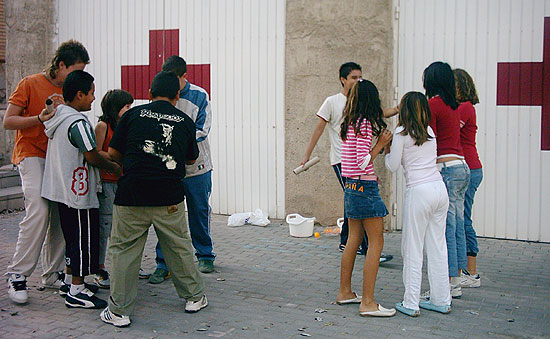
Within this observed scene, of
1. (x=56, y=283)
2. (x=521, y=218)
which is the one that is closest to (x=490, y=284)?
(x=521, y=218)

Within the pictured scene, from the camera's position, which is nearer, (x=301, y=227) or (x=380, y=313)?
(x=380, y=313)

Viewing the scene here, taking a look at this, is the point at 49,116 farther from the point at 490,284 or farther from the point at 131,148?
the point at 490,284

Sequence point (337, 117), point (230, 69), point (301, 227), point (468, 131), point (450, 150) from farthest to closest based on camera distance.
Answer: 1. point (230, 69)
2. point (301, 227)
3. point (337, 117)
4. point (468, 131)
5. point (450, 150)

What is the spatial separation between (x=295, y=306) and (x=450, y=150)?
1.64m

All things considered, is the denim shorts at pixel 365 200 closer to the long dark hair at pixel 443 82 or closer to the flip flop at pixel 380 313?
the flip flop at pixel 380 313

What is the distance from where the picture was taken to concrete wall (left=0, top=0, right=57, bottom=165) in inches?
356

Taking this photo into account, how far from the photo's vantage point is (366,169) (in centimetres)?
473

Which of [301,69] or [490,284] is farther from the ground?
[301,69]

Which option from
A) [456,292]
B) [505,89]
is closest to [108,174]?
[456,292]

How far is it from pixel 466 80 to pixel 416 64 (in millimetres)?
Answer: 1822

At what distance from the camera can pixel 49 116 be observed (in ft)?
15.9

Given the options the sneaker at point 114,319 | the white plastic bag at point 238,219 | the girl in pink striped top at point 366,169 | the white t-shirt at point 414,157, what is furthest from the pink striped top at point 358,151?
the white plastic bag at point 238,219

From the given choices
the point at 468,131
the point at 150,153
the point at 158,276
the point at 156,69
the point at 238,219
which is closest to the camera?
the point at 150,153

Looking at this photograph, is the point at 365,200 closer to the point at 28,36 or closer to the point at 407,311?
the point at 407,311
